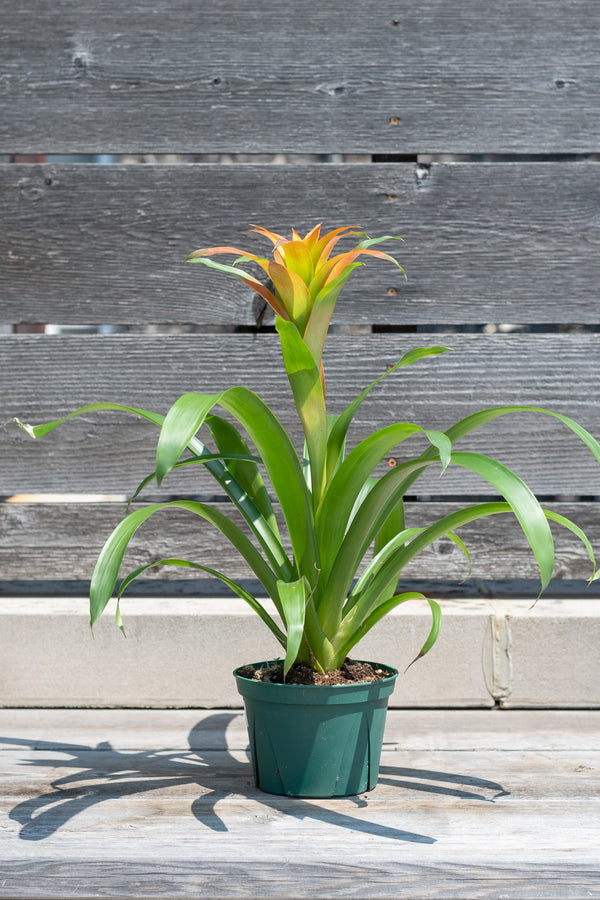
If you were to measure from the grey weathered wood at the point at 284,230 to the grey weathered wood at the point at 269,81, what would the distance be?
6 cm

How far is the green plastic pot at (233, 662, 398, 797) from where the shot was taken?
0.93 meters

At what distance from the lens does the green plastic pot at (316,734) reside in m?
0.93

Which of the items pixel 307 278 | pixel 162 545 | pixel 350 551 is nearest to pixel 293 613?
pixel 350 551

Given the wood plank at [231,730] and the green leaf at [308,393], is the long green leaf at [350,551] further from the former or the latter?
the wood plank at [231,730]

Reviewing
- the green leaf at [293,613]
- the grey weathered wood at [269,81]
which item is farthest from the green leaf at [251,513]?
the grey weathered wood at [269,81]

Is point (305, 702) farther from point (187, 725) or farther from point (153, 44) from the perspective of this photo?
point (153, 44)

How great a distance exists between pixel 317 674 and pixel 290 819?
0.53ft

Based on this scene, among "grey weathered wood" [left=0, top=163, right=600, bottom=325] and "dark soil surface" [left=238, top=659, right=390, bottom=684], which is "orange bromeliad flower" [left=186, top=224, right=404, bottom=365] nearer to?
"dark soil surface" [left=238, top=659, right=390, bottom=684]

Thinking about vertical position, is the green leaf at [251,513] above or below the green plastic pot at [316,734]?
above

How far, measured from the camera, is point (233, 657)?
1416mm

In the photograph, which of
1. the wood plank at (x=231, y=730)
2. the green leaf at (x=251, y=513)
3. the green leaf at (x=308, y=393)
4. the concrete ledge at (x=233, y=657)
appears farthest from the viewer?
the concrete ledge at (x=233, y=657)

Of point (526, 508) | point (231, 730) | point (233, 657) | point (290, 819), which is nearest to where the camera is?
point (526, 508)

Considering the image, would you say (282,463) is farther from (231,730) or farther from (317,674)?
(231,730)

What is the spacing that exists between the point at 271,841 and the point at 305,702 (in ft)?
0.48
